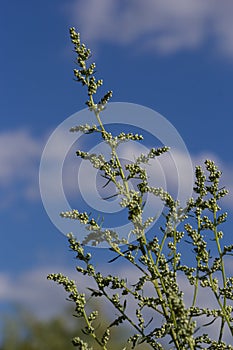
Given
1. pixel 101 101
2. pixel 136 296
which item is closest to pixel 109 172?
pixel 101 101

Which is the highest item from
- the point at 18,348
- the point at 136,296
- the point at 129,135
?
the point at 18,348

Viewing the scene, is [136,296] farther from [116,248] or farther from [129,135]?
[129,135]

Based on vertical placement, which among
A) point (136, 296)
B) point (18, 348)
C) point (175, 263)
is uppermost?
point (18, 348)

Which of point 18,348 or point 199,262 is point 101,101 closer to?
point 199,262

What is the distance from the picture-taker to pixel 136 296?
4418 mm

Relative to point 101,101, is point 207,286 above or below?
below

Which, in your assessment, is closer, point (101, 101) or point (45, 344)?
point (101, 101)

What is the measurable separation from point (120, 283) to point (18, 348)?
18944 millimetres

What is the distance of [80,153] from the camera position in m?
4.48

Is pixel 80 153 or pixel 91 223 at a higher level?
pixel 80 153

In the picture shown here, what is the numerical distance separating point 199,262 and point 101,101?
53.9 inches

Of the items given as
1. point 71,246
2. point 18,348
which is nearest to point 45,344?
point 18,348

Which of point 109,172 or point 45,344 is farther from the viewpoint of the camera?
point 45,344

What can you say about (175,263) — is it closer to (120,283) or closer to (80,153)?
(120,283)
